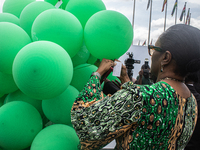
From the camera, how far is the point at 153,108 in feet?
2.45

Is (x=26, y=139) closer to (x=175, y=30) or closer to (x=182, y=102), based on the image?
(x=182, y=102)

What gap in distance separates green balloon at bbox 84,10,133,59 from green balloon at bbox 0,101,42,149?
27.3 inches

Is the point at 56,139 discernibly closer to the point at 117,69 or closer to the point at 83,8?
the point at 117,69

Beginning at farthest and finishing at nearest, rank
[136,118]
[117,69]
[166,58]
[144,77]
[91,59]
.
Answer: [144,77]
[91,59]
[117,69]
[166,58]
[136,118]

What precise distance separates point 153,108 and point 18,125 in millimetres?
956

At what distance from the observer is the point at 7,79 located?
4.47 feet

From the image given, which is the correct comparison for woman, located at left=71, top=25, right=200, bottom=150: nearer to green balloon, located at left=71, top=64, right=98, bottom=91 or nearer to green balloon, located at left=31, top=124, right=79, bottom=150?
green balloon, located at left=31, top=124, right=79, bottom=150

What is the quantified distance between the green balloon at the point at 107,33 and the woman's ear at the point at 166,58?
1.36 feet

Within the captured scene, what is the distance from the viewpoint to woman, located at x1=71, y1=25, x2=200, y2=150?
75 centimetres

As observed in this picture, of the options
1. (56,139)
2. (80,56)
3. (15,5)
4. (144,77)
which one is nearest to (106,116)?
(56,139)

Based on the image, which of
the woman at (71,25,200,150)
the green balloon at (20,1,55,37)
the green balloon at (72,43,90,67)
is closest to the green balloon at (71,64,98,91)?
the green balloon at (72,43,90,67)

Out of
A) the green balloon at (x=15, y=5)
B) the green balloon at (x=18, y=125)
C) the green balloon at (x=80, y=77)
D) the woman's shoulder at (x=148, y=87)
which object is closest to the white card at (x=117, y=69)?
the green balloon at (x=80, y=77)

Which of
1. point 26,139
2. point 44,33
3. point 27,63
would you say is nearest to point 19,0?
point 44,33

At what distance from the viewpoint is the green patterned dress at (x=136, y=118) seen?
2.44ft
